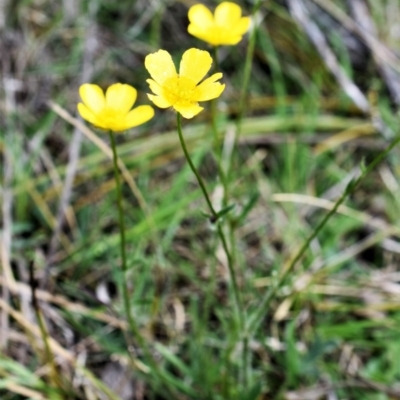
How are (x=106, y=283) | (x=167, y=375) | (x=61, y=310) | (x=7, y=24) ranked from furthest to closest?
1. (x=7, y=24)
2. (x=106, y=283)
3. (x=61, y=310)
4. (x=167, y=375)

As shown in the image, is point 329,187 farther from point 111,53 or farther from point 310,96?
point 111,53

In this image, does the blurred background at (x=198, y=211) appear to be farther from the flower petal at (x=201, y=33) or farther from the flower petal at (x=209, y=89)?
the flower petal at (x=209, y=89)

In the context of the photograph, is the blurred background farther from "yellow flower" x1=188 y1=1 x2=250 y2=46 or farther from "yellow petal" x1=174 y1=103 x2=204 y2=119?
"yellow petal" x1=174 y1=103 x2=204 y2=119

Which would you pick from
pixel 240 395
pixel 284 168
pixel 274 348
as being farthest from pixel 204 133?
pixel 240 395

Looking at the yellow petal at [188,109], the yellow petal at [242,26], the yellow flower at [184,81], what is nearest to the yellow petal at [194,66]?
the yellow flower at [184,81]

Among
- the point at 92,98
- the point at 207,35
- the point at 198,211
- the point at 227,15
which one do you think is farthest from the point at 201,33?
the point at 198,211

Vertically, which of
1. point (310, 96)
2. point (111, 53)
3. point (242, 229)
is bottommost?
point (242, 229)
